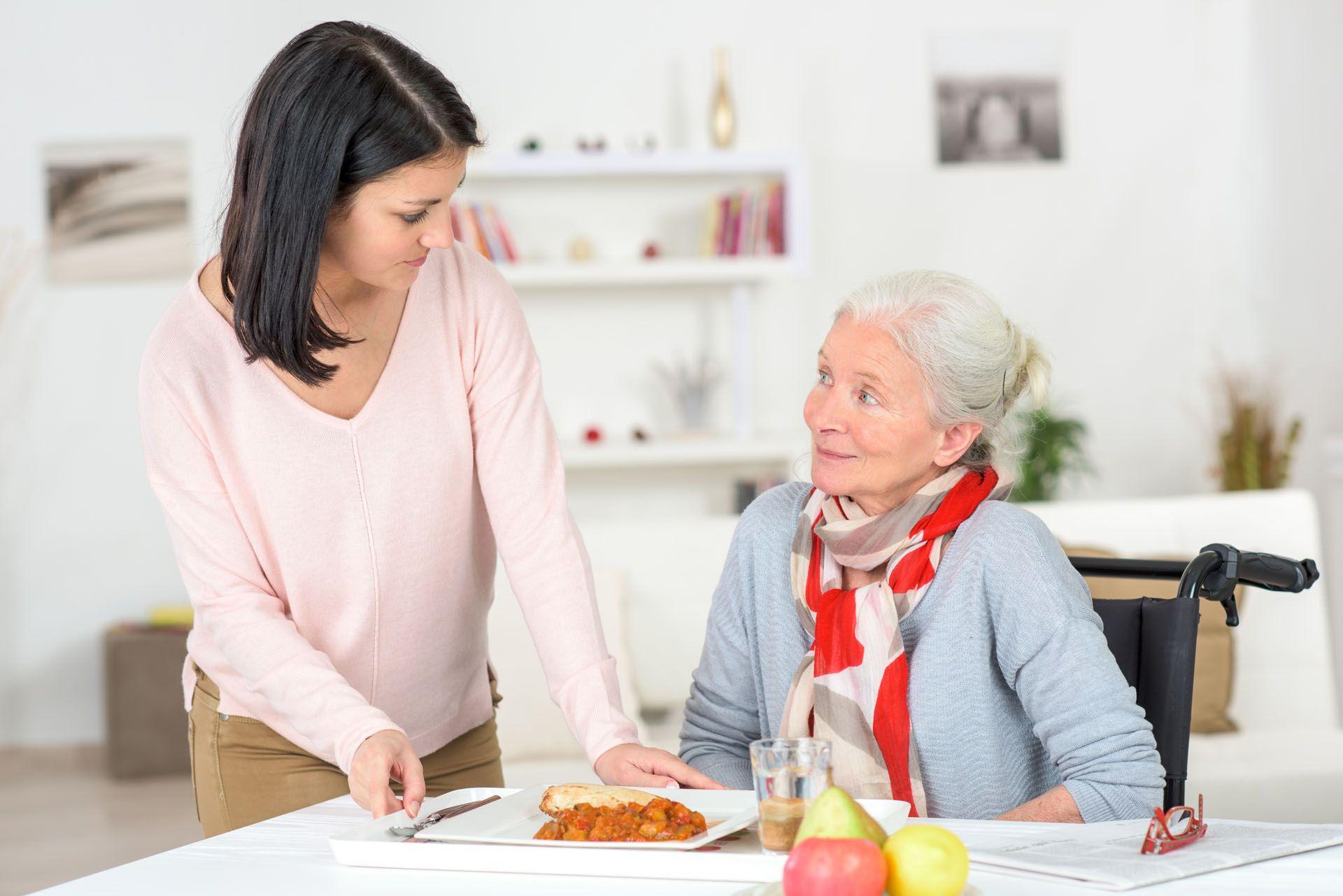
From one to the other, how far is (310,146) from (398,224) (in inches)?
4.5

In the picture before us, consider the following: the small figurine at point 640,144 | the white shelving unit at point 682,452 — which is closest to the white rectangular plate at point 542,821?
the white shelving unit at point 682,452

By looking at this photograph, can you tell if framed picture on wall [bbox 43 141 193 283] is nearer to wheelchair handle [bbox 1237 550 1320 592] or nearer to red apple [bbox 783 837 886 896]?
wheelchair handle [bbox 1237 550 1320 592]

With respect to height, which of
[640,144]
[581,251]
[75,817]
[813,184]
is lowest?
[75,817]

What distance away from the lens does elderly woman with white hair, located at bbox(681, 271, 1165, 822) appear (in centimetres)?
151

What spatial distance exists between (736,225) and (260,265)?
3.29m

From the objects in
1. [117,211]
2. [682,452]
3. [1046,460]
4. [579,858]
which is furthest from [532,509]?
[117,211]

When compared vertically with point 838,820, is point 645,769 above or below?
below

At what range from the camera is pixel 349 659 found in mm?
Answer: 1562

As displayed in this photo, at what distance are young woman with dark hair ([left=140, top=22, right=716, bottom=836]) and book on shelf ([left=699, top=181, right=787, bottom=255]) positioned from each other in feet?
9.72

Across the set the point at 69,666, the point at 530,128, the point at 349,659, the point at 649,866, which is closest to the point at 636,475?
the point at 530,128

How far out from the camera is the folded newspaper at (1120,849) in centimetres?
104

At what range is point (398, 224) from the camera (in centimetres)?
140

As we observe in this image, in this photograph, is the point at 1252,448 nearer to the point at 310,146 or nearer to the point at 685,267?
the point at 685,267

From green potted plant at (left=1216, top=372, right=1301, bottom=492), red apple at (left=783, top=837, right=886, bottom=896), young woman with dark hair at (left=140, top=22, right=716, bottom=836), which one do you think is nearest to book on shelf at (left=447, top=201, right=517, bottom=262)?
green potted plant at (left=1216, top=372, right=1301, bottom=492)
